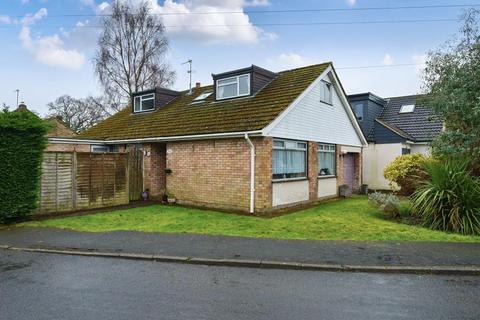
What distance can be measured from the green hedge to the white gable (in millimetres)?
6861

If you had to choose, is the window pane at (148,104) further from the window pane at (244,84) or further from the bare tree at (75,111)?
the bare tree at (75,111)

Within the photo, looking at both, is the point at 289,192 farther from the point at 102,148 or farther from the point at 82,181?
the point at 102,148

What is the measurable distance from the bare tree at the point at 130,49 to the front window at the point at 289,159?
18.7m

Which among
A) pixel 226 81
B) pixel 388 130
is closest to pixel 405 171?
pixel 388 130

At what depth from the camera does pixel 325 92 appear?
599 inches

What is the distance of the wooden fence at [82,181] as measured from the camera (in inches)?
437

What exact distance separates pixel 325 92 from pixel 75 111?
1445 inches

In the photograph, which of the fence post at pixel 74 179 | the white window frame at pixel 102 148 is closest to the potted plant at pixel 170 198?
the fence post at pixel 74 179

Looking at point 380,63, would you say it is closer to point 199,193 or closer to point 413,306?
point 199,193

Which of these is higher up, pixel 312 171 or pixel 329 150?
pixel 329 150

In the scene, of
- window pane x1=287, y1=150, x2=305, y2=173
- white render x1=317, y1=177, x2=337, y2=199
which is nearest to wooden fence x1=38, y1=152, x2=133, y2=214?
window pane x1=287, y1=150, x2=305, y2=173

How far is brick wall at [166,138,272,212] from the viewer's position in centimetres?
1129

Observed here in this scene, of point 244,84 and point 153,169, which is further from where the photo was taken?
point 153,169

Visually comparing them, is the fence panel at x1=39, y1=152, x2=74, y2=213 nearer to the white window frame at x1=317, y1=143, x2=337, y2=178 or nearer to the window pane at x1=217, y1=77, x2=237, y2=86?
the window pane at x1=217, y1=77, x2=237, y2=86
